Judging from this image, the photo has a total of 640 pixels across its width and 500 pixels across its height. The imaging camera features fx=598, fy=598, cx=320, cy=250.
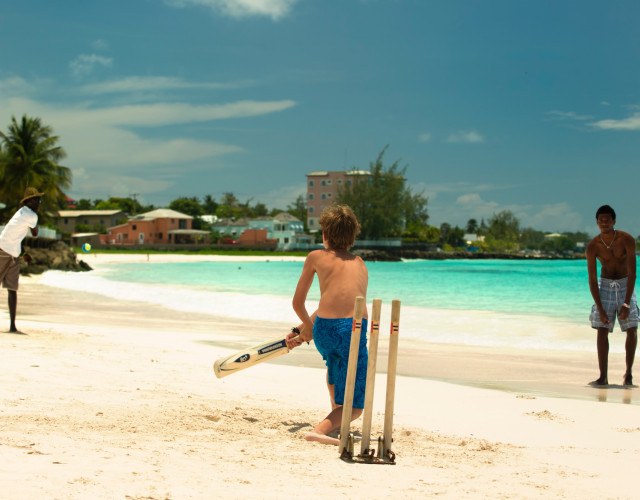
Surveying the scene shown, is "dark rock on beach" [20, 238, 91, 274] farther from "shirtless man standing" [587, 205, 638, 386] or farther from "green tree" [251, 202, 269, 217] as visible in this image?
"green tree" [251, 202, 269, 217]

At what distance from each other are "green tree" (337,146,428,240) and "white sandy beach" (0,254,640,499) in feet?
305

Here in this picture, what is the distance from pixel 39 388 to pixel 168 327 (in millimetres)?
6175

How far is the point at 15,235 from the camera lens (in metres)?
7.46

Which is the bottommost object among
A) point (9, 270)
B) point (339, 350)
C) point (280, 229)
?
point (339, 350)

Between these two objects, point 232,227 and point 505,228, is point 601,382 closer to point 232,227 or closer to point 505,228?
point 232,227

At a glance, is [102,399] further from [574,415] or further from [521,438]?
[574,415]

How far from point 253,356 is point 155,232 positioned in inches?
3476

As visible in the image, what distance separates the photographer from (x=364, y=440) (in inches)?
133

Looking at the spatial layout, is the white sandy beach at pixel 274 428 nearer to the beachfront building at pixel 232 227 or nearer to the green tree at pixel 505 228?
the beachfront building at pixel 232 227

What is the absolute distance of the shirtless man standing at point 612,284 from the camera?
20.4 ft

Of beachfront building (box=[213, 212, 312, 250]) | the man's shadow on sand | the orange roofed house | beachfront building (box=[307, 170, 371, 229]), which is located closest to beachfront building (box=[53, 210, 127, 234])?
the orange roofed house

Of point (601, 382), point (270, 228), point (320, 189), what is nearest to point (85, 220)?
point (270, 228)

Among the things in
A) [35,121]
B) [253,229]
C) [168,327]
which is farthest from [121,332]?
[253,229]

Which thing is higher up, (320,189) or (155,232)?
(320,189)
